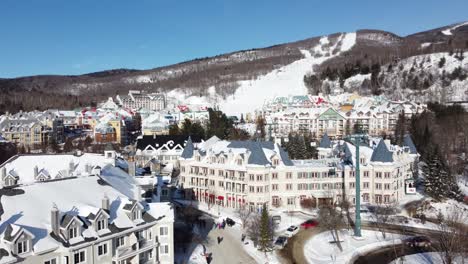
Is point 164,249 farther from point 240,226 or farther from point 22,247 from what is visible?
point 240,226

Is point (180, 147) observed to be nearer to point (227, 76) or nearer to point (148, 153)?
point (148, 153)

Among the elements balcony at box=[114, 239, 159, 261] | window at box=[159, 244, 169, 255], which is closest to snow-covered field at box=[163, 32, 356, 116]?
window at box=[159, 244, 169, 255]

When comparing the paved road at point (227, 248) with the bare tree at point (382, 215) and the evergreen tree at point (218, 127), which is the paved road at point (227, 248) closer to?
the bare tree at point (382, 215)

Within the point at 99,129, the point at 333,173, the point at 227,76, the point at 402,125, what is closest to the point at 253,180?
the point at 333,173

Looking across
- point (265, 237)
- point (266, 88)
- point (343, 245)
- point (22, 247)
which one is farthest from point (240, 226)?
point (266, 88)

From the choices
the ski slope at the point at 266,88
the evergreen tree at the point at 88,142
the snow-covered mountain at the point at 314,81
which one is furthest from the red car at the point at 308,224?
the ski slope at the point at 266,88

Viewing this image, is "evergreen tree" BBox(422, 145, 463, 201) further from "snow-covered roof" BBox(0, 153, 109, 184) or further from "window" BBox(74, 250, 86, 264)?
"window" BBox(74, 250, 86, 264)
